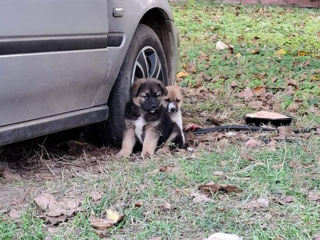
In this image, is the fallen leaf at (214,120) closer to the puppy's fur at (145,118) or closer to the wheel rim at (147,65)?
the wheel rim at (147,65)

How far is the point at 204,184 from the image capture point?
4.11 metres

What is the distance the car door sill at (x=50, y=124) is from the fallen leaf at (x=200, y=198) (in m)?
1.17

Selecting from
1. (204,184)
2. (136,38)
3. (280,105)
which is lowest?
(280,105)

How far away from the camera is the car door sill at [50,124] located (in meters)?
4.17

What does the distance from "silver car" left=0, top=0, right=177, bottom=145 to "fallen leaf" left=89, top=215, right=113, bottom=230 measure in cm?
88

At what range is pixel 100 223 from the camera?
3615 mm

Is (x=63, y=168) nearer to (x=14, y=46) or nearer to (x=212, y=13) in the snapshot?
(x=14, y=46)

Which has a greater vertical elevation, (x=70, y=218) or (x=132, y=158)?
(x=70, y=218)

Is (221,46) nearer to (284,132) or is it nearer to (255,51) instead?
(255,51)

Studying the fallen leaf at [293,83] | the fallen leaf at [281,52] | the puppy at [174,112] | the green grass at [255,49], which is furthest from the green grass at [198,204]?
the fallen leaf at [281,52]

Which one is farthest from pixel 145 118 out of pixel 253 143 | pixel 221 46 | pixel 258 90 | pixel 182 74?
pixel 221 46

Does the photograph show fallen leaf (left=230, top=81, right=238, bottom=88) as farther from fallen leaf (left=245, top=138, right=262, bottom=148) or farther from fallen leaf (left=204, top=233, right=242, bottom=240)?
fallen leaf (left=204, top=233, right=242, bottom=240)

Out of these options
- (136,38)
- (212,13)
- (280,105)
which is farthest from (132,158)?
(212,13)

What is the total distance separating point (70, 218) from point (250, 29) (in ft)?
32.2
